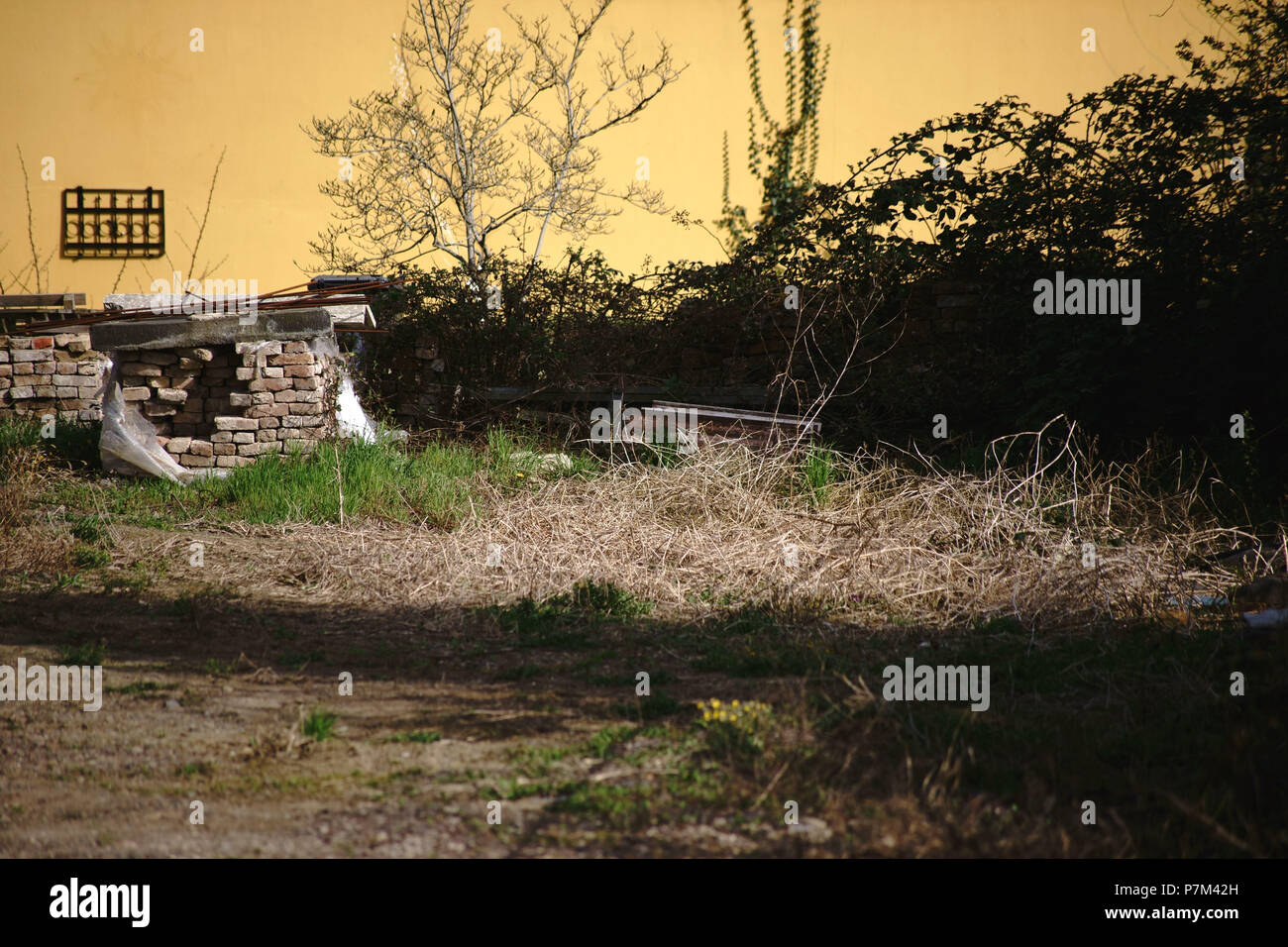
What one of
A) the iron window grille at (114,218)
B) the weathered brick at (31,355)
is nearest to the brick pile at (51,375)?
the weathered brick at (31,355)

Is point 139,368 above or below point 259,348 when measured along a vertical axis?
below

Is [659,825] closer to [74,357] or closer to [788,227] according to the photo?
[788,227]

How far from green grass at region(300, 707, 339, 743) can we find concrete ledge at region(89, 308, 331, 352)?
440cm

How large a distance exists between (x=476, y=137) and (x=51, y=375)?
15.8 feet

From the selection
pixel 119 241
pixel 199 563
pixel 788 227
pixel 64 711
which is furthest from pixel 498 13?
pixel 64 711

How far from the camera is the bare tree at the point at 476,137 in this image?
9828 millimetres

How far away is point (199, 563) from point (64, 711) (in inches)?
82.9

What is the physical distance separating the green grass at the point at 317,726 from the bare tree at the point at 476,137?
7442mm

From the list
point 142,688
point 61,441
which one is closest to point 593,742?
point 142,688

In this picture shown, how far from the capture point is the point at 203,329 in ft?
21.6

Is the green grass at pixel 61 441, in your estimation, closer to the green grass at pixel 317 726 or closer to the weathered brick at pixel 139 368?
the weathered brick at pixel 139 368

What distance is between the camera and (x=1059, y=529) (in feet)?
16.3

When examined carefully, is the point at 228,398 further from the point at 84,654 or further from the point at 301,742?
the point at 301,742
